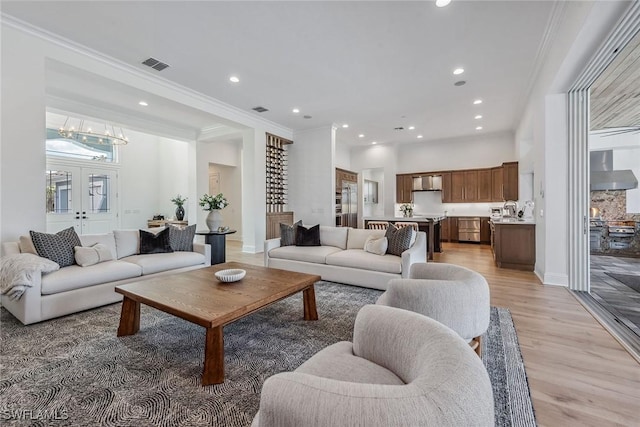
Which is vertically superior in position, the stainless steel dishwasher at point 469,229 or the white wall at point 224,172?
the white wall at point 224,172

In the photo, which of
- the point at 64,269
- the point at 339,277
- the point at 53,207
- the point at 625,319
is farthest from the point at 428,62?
the point at 53,207

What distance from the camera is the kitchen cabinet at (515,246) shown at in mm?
4614

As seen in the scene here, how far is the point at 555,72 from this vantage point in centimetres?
329

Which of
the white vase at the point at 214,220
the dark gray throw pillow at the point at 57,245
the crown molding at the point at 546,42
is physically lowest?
the dark gray throw pillow at the point at 57,245

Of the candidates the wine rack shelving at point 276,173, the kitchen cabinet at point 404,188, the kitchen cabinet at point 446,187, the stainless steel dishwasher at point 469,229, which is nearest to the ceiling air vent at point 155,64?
the wine rack shelving at point 276,173

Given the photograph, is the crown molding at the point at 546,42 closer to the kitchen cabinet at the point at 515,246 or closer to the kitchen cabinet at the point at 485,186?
the kitchen cabinet at the point at 515,246

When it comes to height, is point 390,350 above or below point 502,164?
below

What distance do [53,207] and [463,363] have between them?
9575 millimetres

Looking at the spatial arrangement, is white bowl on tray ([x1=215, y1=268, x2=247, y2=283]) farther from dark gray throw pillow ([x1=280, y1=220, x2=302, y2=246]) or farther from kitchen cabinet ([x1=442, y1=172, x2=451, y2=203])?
kitchen cabinet ([x1=442, y1=172, x2=451, y2=203])

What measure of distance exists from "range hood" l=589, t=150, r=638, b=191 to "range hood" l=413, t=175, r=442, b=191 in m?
3.44

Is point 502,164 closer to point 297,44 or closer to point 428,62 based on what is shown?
point 428,62

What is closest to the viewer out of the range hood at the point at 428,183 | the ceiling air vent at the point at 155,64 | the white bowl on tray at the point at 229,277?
the white bowl on tray at the point at 229,277

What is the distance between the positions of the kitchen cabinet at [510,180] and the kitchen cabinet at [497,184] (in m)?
0.52

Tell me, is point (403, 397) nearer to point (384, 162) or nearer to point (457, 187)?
point (457, 187)
